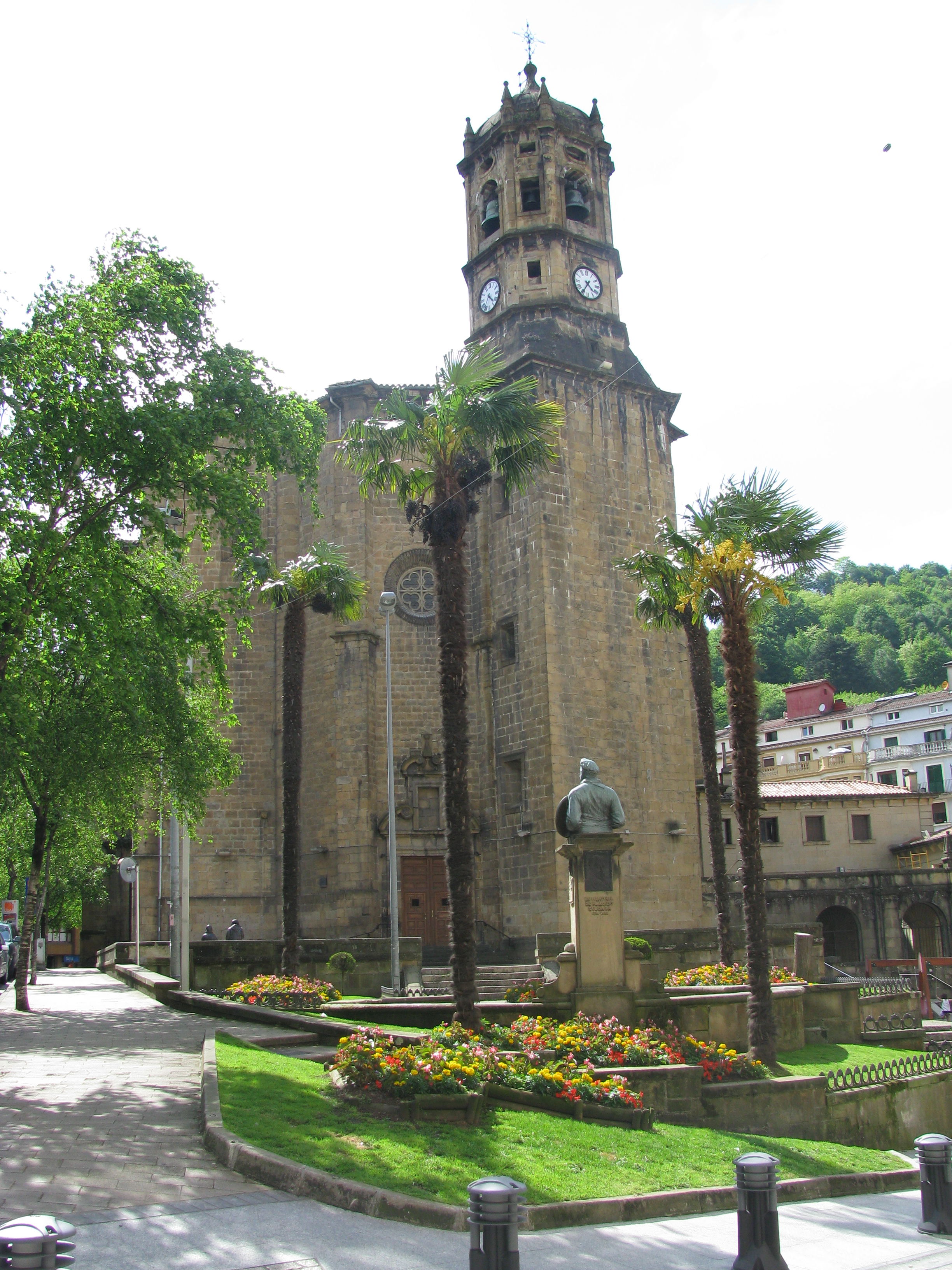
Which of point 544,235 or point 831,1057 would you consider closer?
point 831,1057

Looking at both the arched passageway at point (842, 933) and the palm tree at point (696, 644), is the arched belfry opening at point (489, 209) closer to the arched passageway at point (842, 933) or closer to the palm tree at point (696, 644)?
the palm tree at point (696, 644)

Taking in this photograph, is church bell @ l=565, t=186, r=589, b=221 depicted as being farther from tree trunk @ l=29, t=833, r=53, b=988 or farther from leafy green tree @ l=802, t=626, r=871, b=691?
leafy green tree @ l=802, t=626, r=871, b=691

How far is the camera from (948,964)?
3400 cm

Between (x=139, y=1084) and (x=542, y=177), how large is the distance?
99.6 ft

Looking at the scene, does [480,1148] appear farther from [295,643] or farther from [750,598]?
[295,643]

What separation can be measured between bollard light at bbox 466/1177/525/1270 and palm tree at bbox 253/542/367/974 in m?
14.8

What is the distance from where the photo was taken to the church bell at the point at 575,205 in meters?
35.0

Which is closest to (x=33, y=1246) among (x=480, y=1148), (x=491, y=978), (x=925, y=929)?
(x=480, y=1148)

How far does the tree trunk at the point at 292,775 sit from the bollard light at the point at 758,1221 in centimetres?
1503

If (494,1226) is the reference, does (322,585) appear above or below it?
above

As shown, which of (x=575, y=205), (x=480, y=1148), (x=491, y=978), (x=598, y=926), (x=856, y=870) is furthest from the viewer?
(x=856, y=870)

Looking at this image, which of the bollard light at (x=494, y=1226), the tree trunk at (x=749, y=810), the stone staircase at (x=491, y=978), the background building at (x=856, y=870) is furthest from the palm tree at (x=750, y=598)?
the background building at (x=856, y=870)

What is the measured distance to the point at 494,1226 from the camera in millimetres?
6059

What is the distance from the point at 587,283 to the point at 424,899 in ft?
64.5
